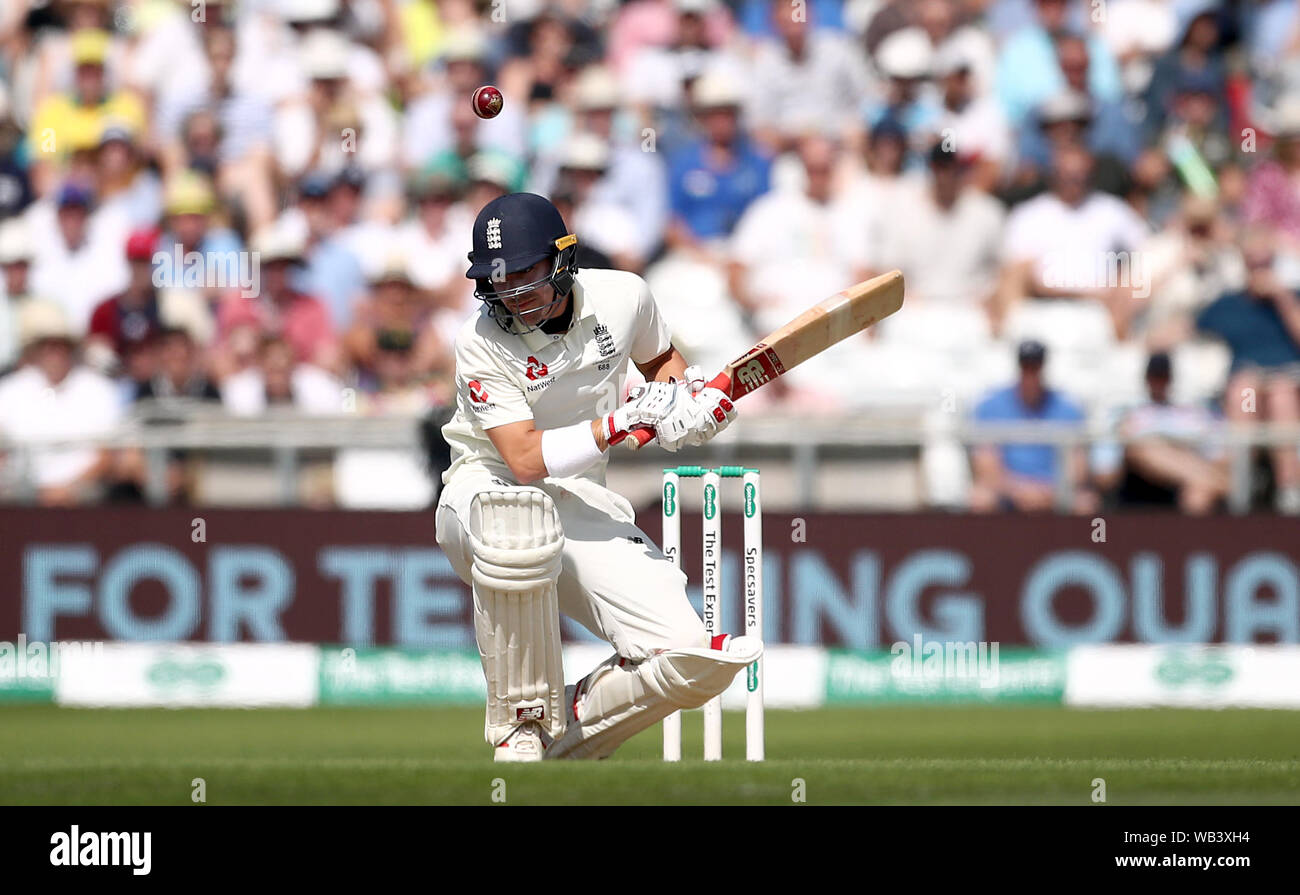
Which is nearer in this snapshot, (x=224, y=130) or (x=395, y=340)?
(x=395, y=340)

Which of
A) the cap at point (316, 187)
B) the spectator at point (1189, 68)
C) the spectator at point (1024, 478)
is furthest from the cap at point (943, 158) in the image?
the cap at point (316, 187)

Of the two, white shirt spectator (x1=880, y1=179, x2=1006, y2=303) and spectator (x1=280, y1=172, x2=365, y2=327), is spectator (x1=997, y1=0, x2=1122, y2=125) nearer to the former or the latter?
white shirt spectator (x1=880, y1=179, x2=1006, y2=303)

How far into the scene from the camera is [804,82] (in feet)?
33.5

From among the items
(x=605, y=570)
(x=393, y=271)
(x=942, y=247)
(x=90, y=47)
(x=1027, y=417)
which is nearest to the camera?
(x=605, y=570)

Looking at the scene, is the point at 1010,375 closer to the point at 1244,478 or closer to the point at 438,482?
the point at 1244,478

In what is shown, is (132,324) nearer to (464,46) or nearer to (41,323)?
(41,323)

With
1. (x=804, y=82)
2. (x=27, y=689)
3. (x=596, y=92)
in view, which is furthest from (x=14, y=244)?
(x=804, y=82)

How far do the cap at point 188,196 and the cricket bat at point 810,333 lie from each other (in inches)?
208

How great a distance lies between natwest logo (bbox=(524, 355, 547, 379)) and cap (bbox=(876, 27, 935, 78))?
17.7 ft

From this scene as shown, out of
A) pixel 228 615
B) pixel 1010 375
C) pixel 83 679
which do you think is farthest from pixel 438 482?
pixel 1010 375

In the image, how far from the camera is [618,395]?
17.2 feet

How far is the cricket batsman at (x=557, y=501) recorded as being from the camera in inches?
188

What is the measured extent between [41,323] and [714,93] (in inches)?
124

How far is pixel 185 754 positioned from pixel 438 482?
259 centimetres
